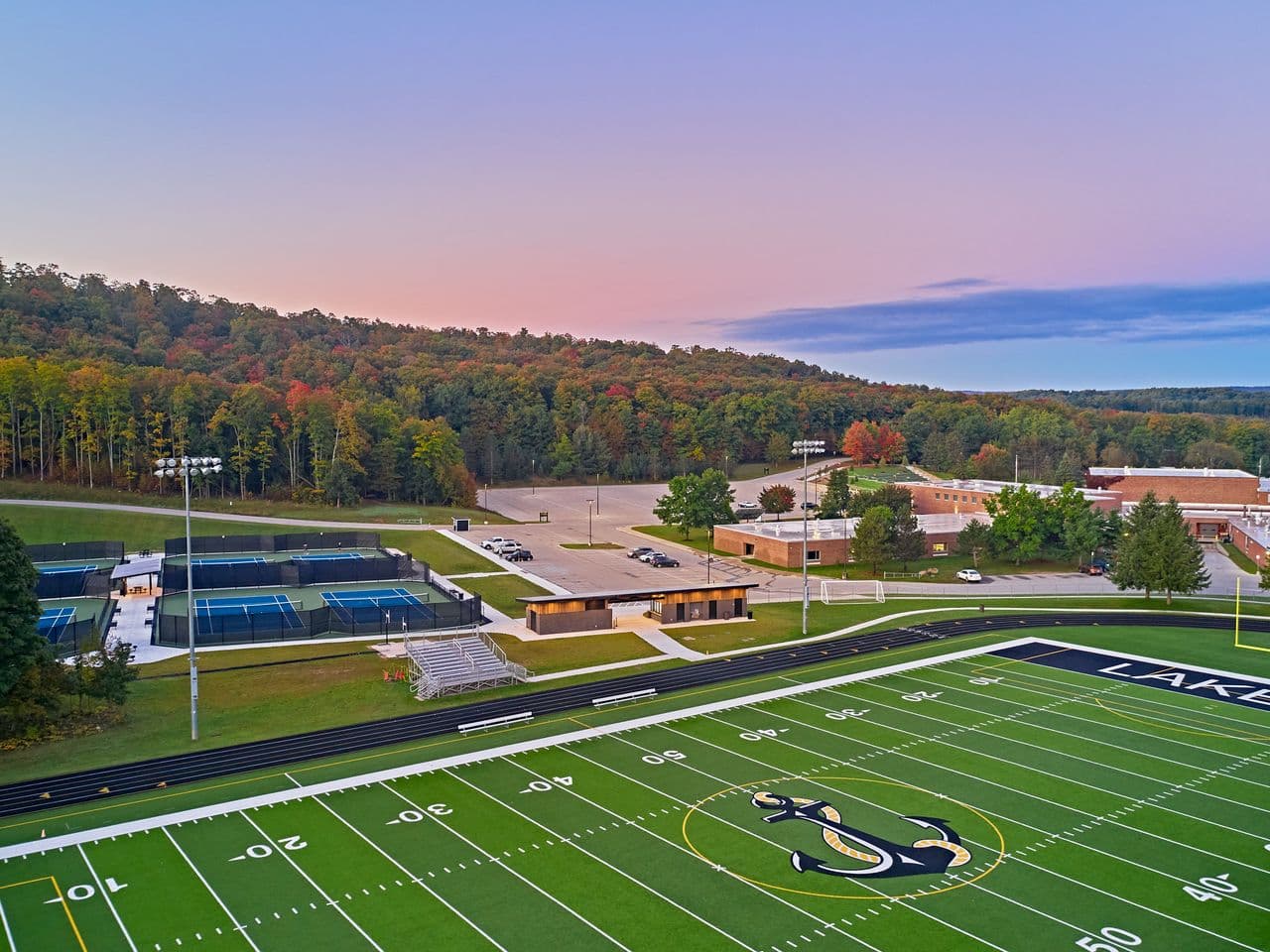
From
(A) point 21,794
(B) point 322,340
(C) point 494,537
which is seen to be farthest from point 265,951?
(B) point 322,340

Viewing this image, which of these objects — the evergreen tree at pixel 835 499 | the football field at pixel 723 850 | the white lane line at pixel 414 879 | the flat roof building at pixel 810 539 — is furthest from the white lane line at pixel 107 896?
the evergreen tree at pixel 835 499

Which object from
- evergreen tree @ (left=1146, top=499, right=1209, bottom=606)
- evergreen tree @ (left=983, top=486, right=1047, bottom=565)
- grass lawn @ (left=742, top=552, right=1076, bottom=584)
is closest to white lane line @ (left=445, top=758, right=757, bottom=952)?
evergreen tree @ (left=1146, top=499, right=1209, bottom=606)

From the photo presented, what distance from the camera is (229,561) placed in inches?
2549

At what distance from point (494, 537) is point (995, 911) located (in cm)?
6187

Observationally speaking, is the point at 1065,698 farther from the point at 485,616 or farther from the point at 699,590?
the point at 485,616

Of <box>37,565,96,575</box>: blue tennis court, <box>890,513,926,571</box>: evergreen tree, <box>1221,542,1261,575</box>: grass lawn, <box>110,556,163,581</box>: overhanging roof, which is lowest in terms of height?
<box>37,565,96,575</box>: blue tennis court

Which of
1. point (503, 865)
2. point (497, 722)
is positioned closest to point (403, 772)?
point (497, 722)

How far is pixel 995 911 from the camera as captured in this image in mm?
18562

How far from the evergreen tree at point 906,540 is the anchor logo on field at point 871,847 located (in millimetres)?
44733

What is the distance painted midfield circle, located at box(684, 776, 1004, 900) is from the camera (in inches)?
784

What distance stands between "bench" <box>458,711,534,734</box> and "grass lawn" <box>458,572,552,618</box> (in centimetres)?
1834

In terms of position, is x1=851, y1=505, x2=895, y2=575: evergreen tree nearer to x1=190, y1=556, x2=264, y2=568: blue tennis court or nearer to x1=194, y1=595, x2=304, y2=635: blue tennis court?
x1=194, y1=595, x2=304, y2=635: blue tennis court

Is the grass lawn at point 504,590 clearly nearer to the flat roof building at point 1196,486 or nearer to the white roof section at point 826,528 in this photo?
the white roof section at point 826,528

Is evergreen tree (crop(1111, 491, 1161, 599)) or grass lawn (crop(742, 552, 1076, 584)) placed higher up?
evergreen tree (crop(1111, 491, 1161, 599))
